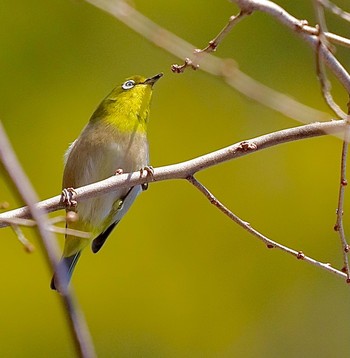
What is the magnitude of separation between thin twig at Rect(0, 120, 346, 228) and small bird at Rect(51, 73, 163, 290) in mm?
580

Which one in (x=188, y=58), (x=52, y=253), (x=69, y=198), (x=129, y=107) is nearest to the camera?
(x=52, y=253)

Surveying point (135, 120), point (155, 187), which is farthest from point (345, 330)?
point (135, 120)

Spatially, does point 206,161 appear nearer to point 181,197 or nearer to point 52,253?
point 52,253

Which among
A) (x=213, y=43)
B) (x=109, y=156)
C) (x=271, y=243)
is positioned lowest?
(x=271, y=243)

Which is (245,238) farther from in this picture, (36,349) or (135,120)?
(135,120)

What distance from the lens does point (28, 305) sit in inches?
155

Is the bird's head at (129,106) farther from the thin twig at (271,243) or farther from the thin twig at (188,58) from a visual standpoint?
the thin twig at (188,58)

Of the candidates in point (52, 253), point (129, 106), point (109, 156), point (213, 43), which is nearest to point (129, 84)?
point (129, 106)

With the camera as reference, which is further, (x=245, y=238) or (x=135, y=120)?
(x=245, y=238)

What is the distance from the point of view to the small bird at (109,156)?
259 cm

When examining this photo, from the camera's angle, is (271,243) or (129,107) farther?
(129,107)

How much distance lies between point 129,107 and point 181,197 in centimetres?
143

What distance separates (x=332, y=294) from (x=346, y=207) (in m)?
0.46

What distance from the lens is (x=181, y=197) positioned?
409 centimetres
